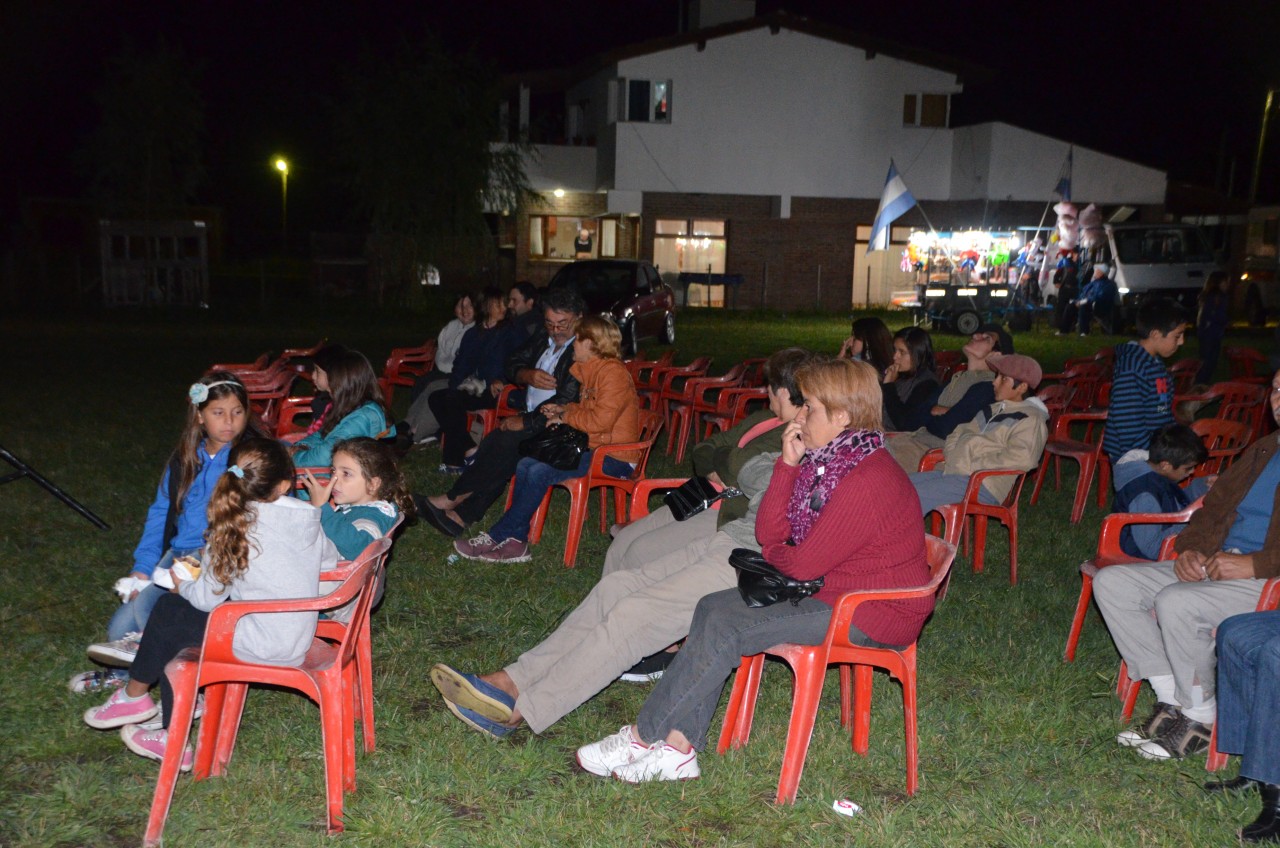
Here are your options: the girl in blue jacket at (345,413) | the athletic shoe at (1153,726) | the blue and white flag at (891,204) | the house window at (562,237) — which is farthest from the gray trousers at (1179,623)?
the house window at (562,237)

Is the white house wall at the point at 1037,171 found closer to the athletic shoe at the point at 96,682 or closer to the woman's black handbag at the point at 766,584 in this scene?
the woman's black handbag at the point at 766,584

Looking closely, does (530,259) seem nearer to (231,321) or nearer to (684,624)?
(231,321)

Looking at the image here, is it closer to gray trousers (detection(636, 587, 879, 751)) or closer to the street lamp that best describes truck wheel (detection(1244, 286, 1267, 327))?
gray trousers (detection(636, 587, 879, 751))

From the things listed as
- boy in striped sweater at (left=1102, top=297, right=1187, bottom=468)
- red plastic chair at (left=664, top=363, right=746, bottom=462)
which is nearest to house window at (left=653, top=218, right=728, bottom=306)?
red plastic chair at (left=664, top=363, right=746, bottom=462)

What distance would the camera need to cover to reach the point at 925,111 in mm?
29344

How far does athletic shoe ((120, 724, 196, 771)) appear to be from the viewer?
3643 mm

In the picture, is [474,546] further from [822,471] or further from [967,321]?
[967,321]

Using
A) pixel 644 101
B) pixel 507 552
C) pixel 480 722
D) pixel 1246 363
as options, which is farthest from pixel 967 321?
pixel 480 722

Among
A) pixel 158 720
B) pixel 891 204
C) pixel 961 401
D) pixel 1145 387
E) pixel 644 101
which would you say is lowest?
pixel 158 720

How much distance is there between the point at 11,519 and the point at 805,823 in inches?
216

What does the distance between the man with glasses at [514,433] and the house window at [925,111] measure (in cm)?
2438

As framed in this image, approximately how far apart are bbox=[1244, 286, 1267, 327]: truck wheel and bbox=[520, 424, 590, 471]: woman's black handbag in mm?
23247

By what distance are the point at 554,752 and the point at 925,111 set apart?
2820 cm

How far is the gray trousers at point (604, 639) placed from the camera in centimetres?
388
